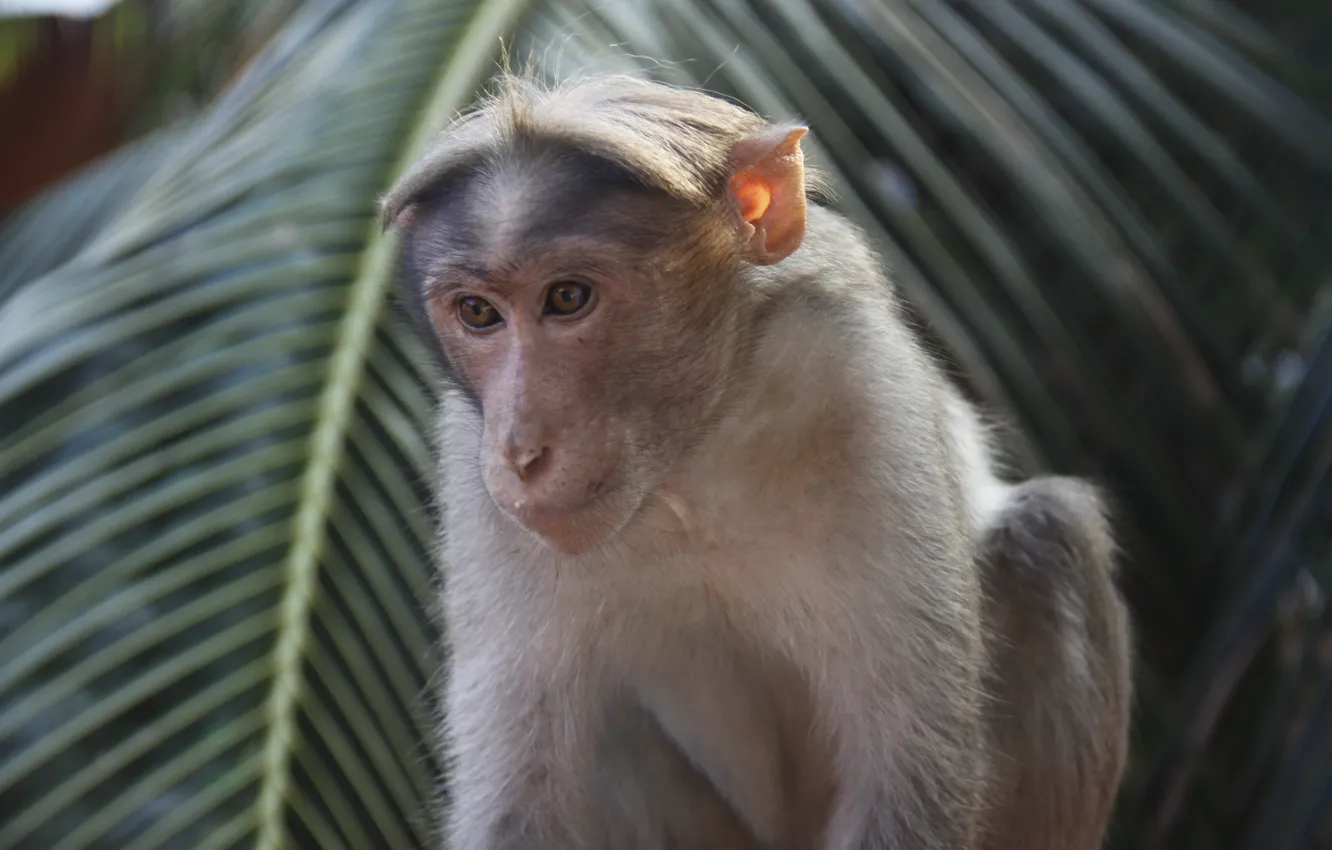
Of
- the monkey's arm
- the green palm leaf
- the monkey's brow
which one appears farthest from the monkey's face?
the monkey's arm

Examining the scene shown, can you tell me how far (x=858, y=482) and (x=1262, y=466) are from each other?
130cm

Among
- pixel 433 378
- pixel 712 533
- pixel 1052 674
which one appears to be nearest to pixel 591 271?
pixel 712 533

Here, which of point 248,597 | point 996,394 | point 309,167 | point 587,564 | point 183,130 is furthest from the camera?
point 183,130

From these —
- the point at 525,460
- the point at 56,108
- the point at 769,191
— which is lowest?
the point at 525,460

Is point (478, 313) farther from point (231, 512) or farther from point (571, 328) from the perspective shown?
point (231, 512)

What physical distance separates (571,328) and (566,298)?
4 cm

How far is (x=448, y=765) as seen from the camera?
2164 mm

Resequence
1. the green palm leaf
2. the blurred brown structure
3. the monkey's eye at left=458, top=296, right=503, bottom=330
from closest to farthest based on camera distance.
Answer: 1. the monkey's eye at left=458, top=296, right=503, bottom=330
2. the green palm leaf
3. the blurred brown structure

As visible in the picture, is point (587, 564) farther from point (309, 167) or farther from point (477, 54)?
point (477, 54)

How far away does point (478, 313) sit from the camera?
1.70m

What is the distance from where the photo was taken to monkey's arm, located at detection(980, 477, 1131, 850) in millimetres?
2244

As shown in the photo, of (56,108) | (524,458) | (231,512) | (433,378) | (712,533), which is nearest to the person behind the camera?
(524,458)

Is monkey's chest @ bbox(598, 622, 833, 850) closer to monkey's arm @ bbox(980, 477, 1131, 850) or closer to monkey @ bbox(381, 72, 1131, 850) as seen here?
monkey @ bbox(381, 72, 1131, 850)

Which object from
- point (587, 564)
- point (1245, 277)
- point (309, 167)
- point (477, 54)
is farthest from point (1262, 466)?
point (309, 167)
